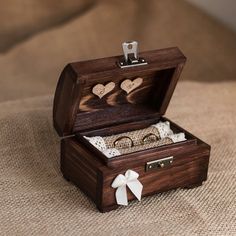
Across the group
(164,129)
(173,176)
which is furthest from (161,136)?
(173,176)

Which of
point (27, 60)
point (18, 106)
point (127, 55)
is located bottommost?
point (27, 60)

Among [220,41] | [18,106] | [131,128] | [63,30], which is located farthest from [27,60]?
[131,128]

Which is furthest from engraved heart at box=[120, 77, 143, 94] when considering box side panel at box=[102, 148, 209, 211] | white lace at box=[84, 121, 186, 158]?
box side panel at box=[102, 148, 209, 211]

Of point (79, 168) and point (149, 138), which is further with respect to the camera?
point (149, 138)

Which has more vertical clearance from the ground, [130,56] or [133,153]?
[130,56]

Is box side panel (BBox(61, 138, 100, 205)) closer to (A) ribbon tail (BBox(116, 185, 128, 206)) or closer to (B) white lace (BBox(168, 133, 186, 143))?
(A) ribbon tail (BBox(116, 185, 128, 206))

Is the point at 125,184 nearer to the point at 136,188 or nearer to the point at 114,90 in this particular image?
the point at 136,188

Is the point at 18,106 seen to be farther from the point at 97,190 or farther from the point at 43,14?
the point at 43,14
